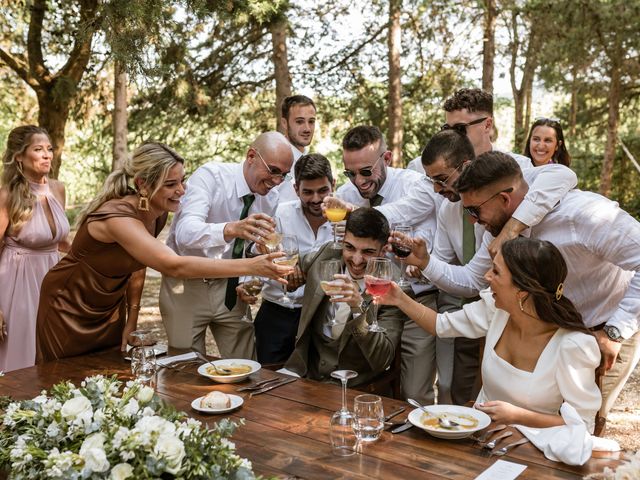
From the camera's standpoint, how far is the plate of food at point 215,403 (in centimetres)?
247

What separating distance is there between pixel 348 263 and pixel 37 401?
1.95m

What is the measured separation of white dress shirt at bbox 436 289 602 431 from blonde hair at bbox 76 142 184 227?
1.93m

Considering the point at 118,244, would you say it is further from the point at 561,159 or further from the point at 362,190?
the point at 561,159

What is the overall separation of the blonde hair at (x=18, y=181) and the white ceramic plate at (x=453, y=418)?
11.3 feet

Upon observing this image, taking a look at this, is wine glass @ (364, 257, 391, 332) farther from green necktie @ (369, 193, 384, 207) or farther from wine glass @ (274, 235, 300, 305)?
green necktie @ (369, 193, 384, 207)

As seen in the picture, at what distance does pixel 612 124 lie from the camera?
39.7 ft

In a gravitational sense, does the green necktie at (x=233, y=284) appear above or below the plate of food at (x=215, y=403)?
above

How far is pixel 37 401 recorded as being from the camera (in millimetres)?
2018

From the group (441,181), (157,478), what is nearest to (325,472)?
(157,478)

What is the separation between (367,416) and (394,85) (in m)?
8.68

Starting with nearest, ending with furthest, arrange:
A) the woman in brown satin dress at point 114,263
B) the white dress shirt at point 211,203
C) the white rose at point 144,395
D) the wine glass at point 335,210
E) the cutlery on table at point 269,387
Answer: the white rose at point 144,395 < the cutlery on table at point 269,387 < the woman in brown satin dress at point 114,263 < the wine glass at point 335,210 < the white dress shirt at point 211,203

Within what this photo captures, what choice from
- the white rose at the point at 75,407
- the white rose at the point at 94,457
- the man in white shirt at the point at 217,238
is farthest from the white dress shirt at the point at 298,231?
the white rose at the point at 94,457

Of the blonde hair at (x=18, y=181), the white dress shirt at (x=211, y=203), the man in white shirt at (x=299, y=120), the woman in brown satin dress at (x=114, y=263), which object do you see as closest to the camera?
the woman in brown satin dress at (x=114, y=263)

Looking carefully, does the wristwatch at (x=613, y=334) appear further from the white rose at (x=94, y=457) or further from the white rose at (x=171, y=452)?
the white rose at (x=94, y=457)
